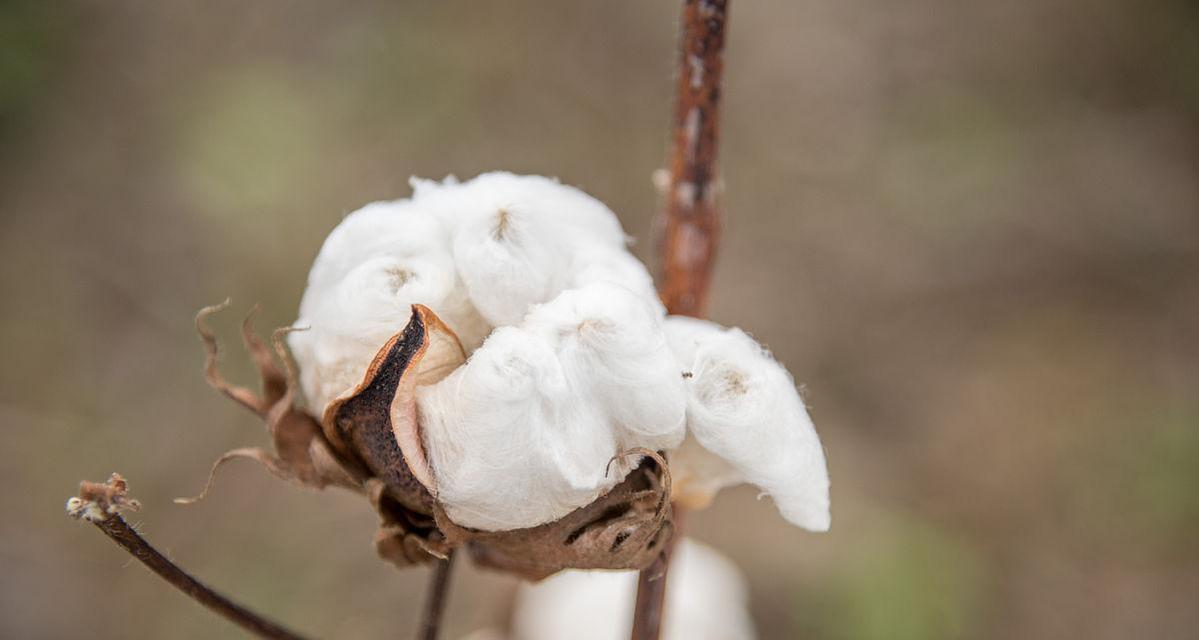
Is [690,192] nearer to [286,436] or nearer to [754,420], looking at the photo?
[754,420]

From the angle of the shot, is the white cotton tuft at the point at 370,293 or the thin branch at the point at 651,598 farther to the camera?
the thin branch at the point at 651,598

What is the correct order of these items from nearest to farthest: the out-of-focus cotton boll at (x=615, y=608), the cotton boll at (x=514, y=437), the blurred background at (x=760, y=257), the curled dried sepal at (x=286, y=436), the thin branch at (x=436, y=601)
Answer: the cotton boll at (x=514, y=437)
the curled dried sepal at (x=286, y=436)
the thin branch at (x=436, y=601)
the out-of-focus cotton boll at (x=615, y=608)
the blurred background at (x=760, y=257)

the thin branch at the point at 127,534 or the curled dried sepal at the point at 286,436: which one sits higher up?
the curled dried sepal at the point at 286,436

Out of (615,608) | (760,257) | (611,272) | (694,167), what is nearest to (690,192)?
(694,167)

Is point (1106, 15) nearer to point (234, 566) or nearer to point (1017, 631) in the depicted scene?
point (1017, 631)

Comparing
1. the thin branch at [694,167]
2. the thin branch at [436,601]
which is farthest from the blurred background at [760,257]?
the thin branch at [694,167]

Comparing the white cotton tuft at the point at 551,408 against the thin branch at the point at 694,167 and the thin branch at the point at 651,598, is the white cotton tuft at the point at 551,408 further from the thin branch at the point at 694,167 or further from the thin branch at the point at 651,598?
the thin branch at the point at 694,167
